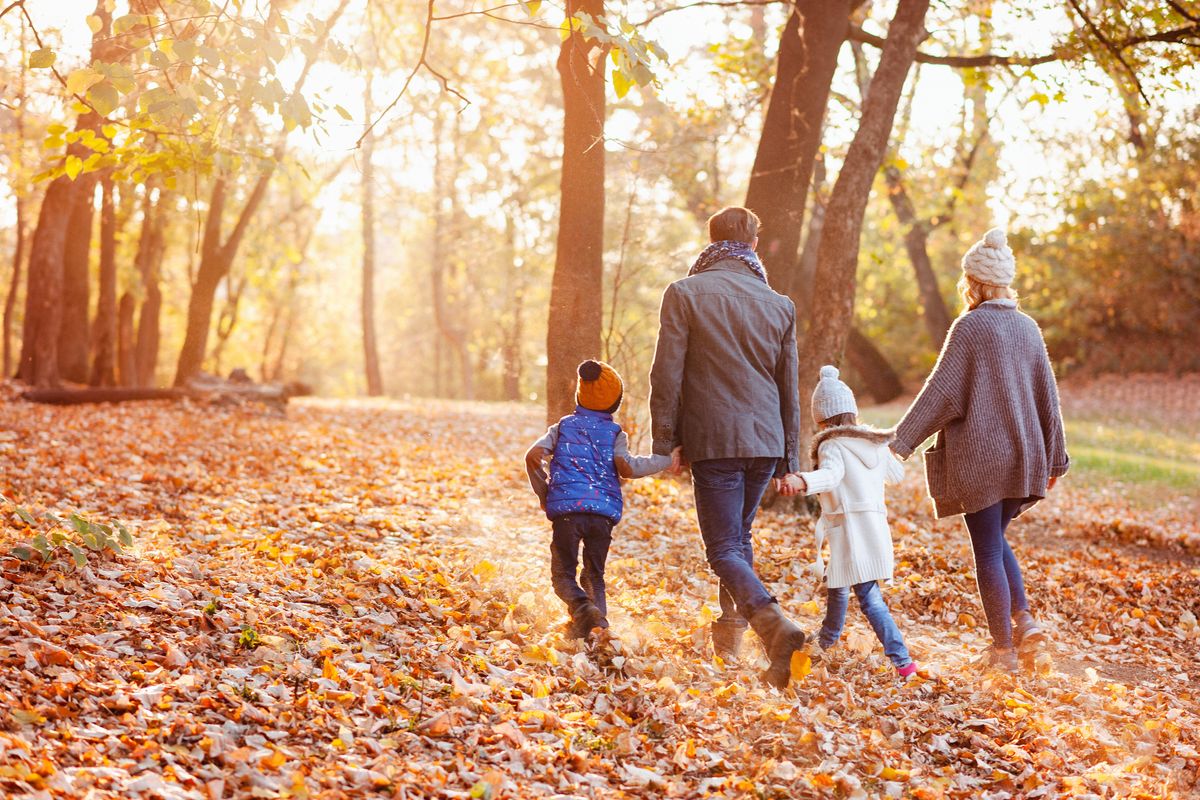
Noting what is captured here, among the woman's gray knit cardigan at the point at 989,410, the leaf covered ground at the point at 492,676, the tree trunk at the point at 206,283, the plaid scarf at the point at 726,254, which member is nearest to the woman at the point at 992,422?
the woman's gray knit cardigan at the point at 989,410

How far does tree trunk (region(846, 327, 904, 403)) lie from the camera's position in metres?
27.2

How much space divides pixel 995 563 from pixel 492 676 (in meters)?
2.73

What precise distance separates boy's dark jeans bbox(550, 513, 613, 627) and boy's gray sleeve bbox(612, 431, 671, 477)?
1.07 feet

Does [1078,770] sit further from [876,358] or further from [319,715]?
[876,358]

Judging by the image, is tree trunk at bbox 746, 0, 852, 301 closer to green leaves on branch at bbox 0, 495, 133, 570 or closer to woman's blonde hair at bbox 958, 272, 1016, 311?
woman's blonde hair at bbox 958, 272, 1016, 311

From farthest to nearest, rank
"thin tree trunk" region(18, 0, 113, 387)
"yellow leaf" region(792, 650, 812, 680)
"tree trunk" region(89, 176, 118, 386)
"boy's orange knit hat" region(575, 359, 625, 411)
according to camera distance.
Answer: "tree trunk" region(89, 176, 118, 386), "thin tree trunk" region(18, 0, 113, 387), "boy's orange knit hat" region(575, 359, 625, 411), "yellow leaf" region(792, 650, 812, 680)

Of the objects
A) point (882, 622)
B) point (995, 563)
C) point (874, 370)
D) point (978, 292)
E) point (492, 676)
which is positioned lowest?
point (492, 676)

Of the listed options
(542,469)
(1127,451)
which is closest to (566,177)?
(542,469)

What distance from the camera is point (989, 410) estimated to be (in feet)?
18.1

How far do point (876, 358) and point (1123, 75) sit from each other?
17.3m

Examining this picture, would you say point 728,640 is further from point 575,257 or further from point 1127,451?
point 1127,451

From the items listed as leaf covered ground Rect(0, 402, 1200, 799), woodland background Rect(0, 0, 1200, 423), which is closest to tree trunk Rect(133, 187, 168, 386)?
woodland background Rect(0, 0, 1200, 423)

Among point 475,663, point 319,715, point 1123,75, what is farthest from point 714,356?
point 1123,75

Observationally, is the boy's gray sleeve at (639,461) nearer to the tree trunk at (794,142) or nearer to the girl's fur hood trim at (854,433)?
the girl's fur hood trim at (854,433)
